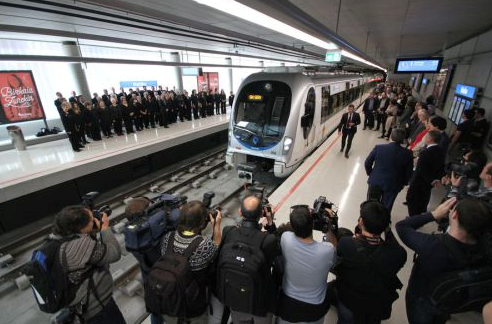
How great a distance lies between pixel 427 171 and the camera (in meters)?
3.24

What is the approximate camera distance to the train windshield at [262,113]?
5605mm

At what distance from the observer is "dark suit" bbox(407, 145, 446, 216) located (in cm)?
320

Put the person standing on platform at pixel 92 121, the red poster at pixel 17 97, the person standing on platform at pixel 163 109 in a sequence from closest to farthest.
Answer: the person standing on platform at pixel 92 121, the red poster at pixel 17 97, the person standing on platform at pixel 163 109

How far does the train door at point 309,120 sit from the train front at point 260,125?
544mm

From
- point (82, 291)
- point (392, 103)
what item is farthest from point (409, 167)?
point (392, 103)

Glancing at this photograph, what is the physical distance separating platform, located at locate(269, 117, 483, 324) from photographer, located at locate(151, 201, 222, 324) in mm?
1425

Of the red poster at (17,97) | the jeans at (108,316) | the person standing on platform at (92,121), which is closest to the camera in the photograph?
the jeans at (108,316)

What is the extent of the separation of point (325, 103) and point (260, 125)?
9.69 feet

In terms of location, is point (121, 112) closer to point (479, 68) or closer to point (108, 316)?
point (108, 316)

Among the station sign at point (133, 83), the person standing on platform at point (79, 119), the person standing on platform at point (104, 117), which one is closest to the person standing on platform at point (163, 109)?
the person standing on platform at point (104, 117)

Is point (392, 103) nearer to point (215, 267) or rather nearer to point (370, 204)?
point (370, 204)

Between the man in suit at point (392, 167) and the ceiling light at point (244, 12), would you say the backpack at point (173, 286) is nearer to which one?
the ceiling light at point (244, 12)

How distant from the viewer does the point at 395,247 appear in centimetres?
162

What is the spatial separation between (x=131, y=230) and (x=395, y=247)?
1951 millimetres
